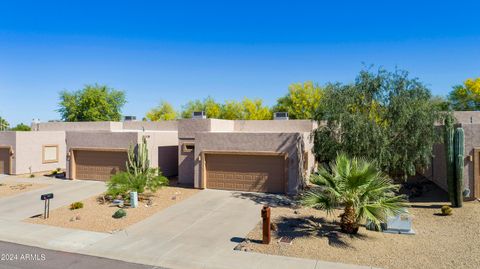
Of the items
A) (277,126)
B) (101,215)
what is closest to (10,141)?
(101,215)

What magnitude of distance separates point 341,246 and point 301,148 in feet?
26.6

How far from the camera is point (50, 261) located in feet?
30.5

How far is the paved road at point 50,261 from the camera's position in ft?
29.4

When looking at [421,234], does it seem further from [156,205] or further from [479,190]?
[156,205]

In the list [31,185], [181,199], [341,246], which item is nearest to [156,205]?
[181,199]

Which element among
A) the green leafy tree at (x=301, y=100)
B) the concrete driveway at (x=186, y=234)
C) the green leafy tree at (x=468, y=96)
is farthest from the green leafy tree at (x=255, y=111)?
the concrete driveway at (x=186, y=234)

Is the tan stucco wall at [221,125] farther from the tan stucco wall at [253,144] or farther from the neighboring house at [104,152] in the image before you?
the neighboring house at [104,152]

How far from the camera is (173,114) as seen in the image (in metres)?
59.8

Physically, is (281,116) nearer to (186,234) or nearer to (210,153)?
(210,153)

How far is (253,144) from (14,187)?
48.2 ft

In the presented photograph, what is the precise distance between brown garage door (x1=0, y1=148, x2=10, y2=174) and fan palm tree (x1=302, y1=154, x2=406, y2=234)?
82.0 feet

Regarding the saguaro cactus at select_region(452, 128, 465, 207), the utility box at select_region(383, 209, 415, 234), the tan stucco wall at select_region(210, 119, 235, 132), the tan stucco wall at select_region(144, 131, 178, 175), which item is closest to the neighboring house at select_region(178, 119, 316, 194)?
the tan stucco wall at select_region(210, 119, 235, 132)

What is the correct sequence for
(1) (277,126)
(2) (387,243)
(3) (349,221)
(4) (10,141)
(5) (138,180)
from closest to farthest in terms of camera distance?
(2) (387,243) < (3) (349,221) < (5) (138,180) < (1) (277,126) < (4) (10,141)

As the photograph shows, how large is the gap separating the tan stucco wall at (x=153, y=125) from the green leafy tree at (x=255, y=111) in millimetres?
21103
